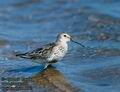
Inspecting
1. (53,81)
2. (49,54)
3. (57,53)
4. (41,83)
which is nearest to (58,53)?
(57,53)

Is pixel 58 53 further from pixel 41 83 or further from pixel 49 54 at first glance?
pixel 41 83

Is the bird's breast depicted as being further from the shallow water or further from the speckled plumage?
the shallow water

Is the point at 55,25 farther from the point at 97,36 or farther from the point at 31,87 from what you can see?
the point at 31,87

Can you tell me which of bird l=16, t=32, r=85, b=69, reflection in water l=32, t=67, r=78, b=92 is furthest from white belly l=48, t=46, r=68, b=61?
reflection in water l=32, t=67, r=78, b=92

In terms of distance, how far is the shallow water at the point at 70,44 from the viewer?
11000 millimetres

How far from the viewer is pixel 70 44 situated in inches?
573

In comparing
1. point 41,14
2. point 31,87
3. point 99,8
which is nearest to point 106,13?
point 99,8

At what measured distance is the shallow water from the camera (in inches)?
433

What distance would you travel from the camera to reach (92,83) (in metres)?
10.9

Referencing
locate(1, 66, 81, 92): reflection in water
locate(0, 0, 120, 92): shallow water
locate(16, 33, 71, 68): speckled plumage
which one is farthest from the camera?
locate(16, 33, 71, 68): speckled plumage

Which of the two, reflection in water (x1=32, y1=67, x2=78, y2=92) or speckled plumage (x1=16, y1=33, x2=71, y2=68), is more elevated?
speckled plumage (x1=16, y1=33, x2=71, y2=68)

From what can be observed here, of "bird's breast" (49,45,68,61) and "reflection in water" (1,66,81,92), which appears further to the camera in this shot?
"bird's breast" (49,45,68,61)

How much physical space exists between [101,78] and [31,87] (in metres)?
1.59

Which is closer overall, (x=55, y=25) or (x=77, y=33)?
(x=77, y=33)
